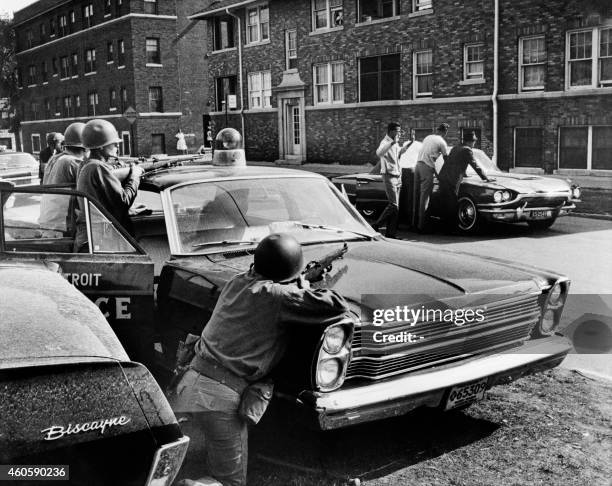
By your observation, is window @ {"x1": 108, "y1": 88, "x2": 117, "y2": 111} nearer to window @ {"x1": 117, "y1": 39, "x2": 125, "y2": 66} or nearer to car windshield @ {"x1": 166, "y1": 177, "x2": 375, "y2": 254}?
window @ {"x1": 117, "y1": 39, "x2": 125, "y2": 66}

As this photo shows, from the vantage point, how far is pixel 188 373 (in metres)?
3.45

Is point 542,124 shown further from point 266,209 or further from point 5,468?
point 5,468

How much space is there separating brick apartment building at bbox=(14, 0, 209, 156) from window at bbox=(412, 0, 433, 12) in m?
16.9

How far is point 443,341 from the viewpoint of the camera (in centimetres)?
388

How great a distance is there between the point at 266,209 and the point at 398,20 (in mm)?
22276

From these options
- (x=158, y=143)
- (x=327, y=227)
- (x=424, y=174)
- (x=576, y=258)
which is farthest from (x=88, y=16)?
(x=327, y=227)

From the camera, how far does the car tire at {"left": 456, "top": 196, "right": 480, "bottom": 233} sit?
12180 millimetres

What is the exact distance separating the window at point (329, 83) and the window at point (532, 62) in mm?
9291

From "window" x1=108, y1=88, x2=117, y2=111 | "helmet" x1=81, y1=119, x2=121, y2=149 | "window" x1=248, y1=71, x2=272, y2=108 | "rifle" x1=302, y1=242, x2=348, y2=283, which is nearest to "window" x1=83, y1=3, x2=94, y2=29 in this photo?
"window" x1=108, y1=88, x2=117, y2=111

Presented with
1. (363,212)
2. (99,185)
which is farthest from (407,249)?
(363,212)

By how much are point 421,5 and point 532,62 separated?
5.38 m

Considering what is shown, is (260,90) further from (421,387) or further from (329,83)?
(421,387)

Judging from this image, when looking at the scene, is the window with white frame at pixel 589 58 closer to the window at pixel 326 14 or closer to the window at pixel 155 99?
the window at pixel 326 14

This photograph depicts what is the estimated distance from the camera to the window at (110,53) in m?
46.8
